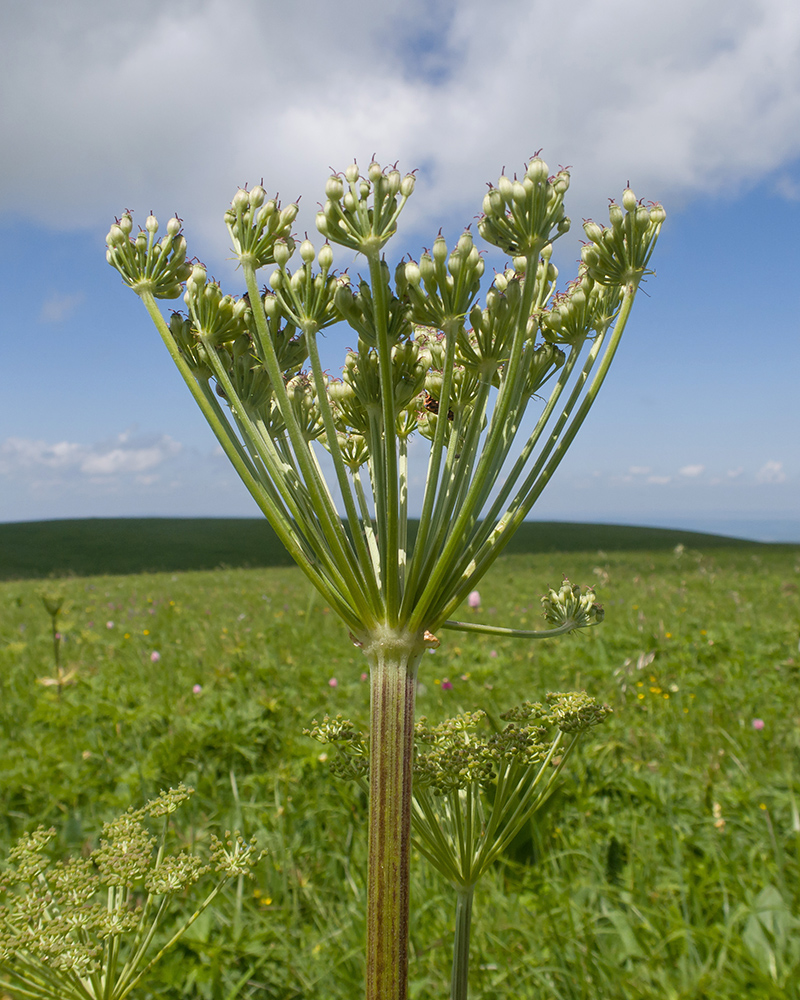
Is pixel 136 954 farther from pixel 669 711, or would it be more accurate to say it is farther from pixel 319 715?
pixel 669 711

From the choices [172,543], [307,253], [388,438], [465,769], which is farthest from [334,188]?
[172,543]

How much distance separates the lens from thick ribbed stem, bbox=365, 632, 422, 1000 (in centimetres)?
125

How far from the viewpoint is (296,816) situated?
527 cm

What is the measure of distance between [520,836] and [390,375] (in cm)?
456

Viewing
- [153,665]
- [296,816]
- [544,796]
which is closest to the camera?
[544,796]

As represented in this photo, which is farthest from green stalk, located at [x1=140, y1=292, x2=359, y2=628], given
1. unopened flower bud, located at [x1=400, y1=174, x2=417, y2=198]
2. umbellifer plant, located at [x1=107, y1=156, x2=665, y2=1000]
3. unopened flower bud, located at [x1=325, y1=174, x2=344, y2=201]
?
unopened flower bud, located at [x1=400, y1=174, x2=417, y2=198]

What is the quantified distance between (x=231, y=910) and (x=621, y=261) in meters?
4.78

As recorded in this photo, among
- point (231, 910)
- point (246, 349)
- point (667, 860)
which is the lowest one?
point (231, 910)

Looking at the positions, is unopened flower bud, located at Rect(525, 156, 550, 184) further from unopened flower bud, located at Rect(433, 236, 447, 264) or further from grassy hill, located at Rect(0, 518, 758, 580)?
grassy hill, located at Rect(0, 518, 758, 580)

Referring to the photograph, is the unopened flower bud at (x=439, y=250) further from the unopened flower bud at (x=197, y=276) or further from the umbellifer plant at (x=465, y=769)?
the umbellifer plant at (x=465, y=769)

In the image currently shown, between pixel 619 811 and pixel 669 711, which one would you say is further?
pixel 669 711

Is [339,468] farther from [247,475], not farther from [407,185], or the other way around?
[407,185]

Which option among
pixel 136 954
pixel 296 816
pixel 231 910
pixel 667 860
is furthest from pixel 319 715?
pixel 136 954

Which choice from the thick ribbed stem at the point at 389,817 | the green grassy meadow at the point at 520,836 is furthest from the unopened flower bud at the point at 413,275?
the green grassy meadow at the point at 520,836
